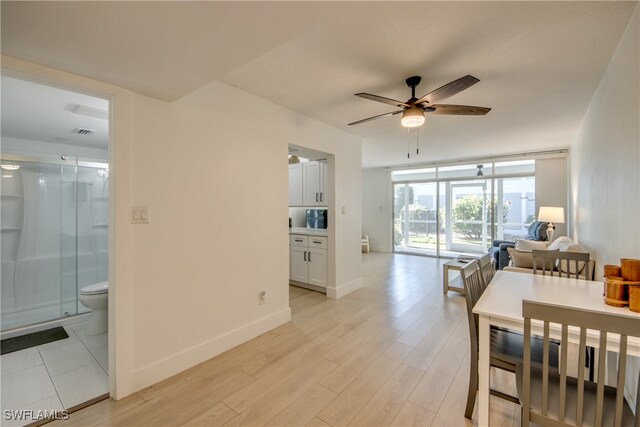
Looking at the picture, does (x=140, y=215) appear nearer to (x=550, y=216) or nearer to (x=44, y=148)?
(x=44, y=148)

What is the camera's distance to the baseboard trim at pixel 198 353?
199 centimetres

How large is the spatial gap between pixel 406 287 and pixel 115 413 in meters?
3.83

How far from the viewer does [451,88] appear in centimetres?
202

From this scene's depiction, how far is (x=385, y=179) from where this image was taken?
7.85 metres

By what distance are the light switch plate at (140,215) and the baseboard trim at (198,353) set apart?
1074 mm

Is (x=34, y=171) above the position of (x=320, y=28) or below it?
below

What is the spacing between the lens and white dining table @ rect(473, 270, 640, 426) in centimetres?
124

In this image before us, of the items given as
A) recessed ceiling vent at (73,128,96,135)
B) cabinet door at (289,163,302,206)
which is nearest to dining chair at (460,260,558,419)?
cabinet door at (289,163,302,206)

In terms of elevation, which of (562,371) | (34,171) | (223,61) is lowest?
(562,371)

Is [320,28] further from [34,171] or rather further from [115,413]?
[34,171]

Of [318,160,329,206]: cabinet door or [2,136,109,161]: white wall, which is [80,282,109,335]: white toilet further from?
[318,160,329,206]: cabinet door

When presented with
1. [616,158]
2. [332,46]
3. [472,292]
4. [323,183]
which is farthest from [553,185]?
[332,46]

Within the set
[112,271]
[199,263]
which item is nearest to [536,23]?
[199,263]

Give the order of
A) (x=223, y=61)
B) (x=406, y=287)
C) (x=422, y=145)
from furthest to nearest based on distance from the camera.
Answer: (x=422, y=145), (x=406, y=287), (x=223, y=61)
